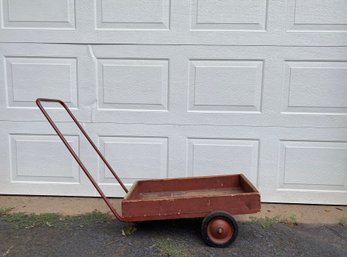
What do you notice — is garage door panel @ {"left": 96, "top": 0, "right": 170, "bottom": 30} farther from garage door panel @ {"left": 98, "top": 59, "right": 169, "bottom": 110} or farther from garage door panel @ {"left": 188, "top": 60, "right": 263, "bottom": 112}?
garage door panel @ {"left": 188, "top": 60, "right": 263, "bottom": 112}

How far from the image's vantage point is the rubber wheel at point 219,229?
8.93 feet

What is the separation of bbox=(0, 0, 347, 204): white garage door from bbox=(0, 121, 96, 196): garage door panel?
0.01m

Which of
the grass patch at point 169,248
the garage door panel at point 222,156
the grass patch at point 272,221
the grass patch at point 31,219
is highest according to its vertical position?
the garage door panel at point 222,156

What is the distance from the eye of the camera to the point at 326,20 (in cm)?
339

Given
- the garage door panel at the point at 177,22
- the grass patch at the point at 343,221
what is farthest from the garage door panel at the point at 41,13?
the grass patch at the point at 343,221

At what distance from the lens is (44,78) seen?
362 cm

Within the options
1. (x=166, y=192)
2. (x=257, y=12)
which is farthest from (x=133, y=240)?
(x=257, y=12)

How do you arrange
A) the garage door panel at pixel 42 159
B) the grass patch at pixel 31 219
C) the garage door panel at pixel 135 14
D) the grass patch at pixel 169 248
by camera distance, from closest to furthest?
1. the grass patch at pixel 169 248
2. the grass patch at pixel 31 219
3. the garage door panel at pixel 135 14
4. the garage door panel at pixel 42 159

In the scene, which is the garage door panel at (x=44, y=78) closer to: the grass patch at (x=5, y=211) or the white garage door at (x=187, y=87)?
the white garage door at (x=187, y=87)

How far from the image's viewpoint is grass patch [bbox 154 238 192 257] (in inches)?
105

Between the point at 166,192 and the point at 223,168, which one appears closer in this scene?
the point at 166,192

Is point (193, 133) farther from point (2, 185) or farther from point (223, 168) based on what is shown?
point (2, 185)

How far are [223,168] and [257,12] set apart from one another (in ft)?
5.00

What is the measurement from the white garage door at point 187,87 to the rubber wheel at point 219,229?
37.5 inches
